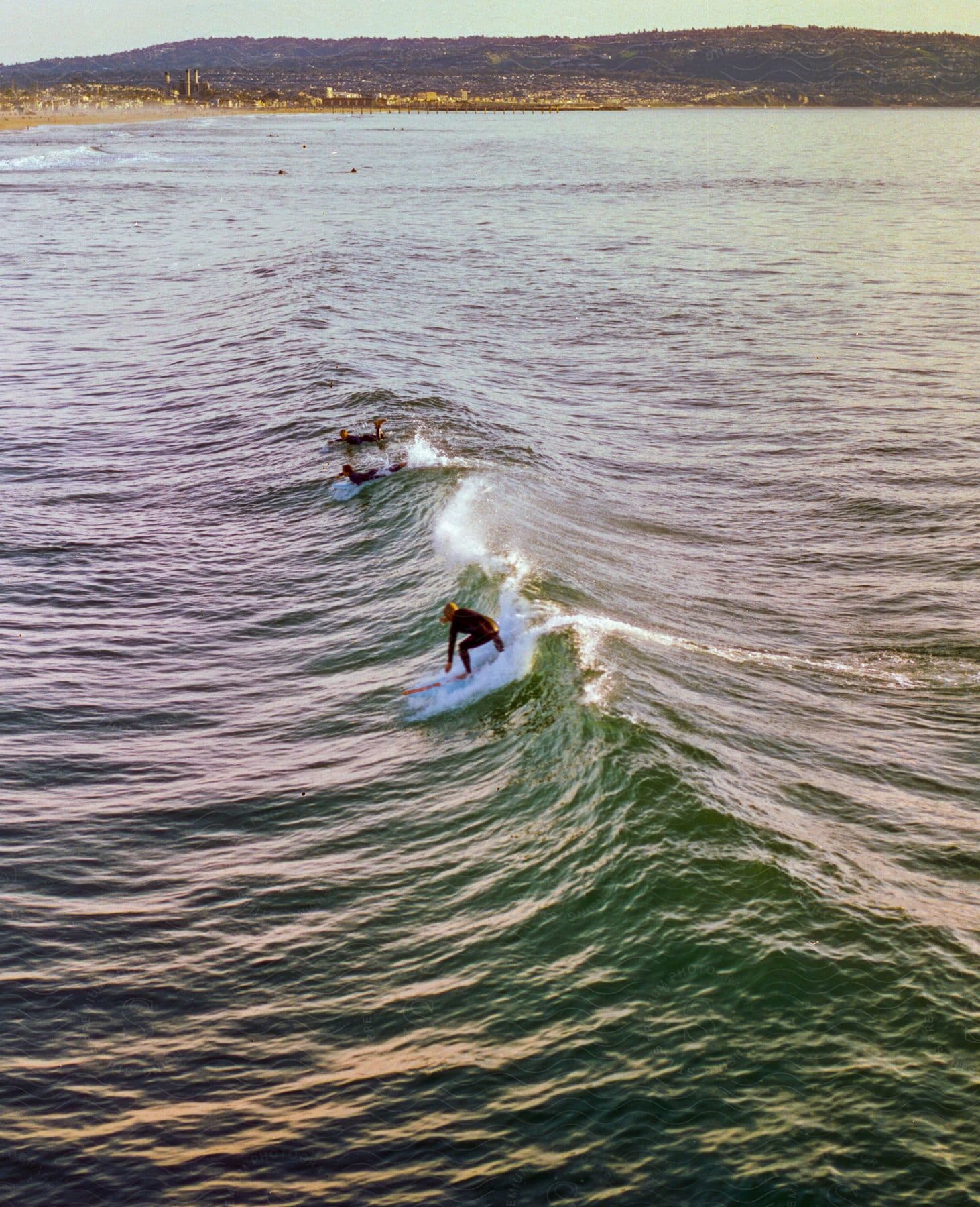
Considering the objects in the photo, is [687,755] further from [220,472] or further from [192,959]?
[220,472]

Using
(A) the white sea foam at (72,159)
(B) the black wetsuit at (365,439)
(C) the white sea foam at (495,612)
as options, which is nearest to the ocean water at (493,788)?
(C) the white sea foam at (495,612)

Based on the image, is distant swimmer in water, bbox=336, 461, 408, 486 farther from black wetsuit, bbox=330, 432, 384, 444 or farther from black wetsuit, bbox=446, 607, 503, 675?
black wetsuit, bbox=446, 607, 503, 675

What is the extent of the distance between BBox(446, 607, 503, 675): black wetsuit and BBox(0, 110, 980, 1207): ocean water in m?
0.41

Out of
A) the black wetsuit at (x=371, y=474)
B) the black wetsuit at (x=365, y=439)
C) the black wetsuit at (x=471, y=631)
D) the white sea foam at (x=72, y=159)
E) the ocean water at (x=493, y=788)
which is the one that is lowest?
the ocean water at (x=493, y=788)

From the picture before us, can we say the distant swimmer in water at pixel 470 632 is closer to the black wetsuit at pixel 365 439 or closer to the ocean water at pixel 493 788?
the ocean water at pixel 493 788

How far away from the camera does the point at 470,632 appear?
17453mm

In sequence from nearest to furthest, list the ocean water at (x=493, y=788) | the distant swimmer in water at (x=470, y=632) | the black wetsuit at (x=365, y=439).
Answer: the ocean water at (x=493, y=788)
the distant swimmer in water at (x=470, y=632)
the black wetsuit at (x=365, y=439)

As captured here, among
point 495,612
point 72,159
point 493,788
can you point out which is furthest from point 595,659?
point 72,159

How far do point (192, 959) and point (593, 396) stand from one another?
88.2ft

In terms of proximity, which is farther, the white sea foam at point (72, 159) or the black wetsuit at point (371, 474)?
the white sea foam at point (72, 159)

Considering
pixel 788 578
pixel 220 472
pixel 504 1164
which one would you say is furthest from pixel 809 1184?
pixel 220 472

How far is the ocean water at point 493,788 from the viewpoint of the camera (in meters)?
10.4

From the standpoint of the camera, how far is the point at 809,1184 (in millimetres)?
9766

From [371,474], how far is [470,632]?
422 inches
